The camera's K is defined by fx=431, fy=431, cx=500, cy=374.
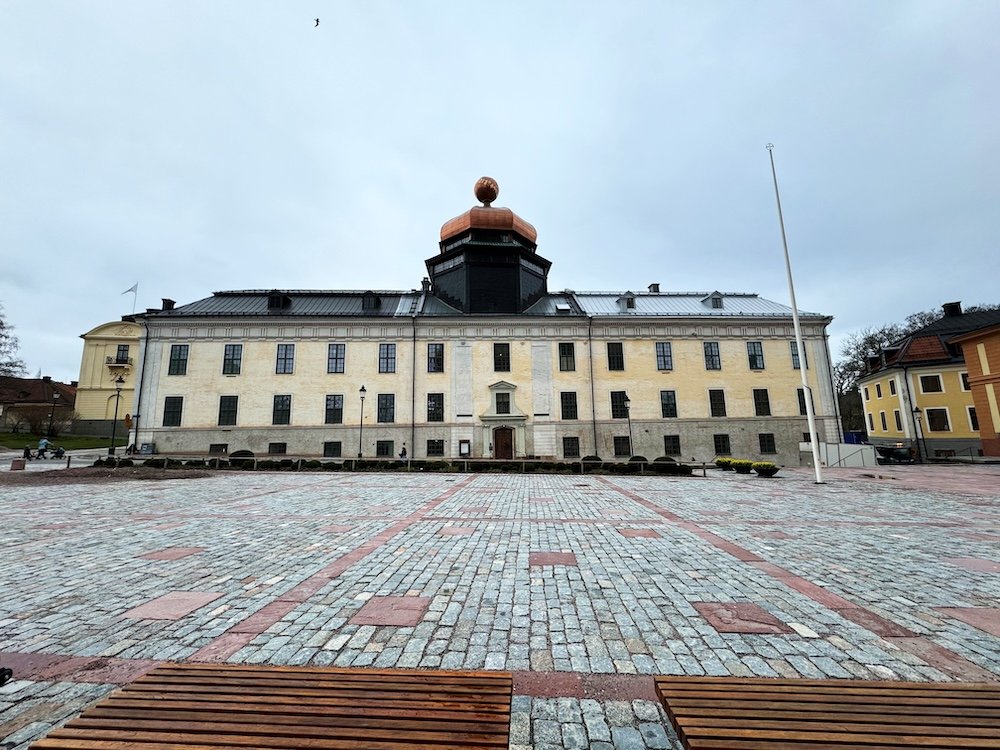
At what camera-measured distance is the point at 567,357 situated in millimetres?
32000

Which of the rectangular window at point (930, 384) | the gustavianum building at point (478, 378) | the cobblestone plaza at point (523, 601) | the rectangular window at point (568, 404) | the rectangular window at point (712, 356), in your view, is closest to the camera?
the cobblestone plaza at point (523, 601)

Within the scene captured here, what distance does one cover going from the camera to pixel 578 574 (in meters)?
5.47

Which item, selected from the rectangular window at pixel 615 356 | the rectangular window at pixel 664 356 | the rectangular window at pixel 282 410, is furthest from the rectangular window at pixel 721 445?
the rectangular window at pixel 282 410

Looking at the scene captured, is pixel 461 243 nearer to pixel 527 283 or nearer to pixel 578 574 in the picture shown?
pixel 527 283

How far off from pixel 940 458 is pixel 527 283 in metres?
35.3

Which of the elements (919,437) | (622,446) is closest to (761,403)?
(622,446)

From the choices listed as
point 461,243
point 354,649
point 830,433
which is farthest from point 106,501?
point 830,433

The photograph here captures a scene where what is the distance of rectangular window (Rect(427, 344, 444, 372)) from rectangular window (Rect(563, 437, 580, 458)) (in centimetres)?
1036

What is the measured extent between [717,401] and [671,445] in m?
4.96

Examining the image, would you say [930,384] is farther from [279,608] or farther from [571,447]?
[279,608]

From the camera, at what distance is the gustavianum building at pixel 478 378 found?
98.5 ft

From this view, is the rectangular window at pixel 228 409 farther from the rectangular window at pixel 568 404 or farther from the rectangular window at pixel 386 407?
the rectangular window at pixel 568 404

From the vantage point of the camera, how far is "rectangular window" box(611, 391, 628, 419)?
1225 inches

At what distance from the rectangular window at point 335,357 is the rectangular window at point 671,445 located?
78.3ft
